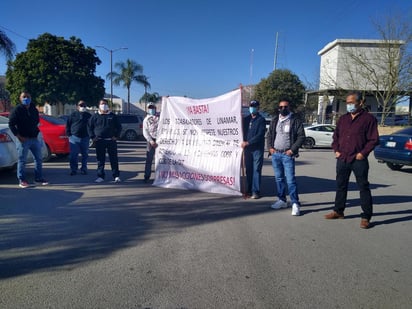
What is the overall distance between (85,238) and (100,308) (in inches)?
62.8

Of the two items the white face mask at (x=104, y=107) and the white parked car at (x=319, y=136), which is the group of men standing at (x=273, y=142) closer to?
the white face mask at (x=104, y=107)

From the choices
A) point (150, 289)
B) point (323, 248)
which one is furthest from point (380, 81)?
point (150, 289)

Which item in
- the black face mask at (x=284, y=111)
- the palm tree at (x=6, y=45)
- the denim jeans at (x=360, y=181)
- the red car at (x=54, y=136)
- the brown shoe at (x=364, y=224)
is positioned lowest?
the brown shoe at (x=364, y=224)

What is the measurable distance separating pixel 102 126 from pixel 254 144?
3602 millimetres

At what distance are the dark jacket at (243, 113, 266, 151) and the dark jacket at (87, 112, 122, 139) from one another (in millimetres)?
3215

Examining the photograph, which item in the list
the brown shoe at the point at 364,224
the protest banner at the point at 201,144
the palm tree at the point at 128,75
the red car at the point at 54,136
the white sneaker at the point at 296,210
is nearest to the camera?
the brown shoe at the point at 364,224

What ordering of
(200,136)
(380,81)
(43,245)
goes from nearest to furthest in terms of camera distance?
(43,245) < (200,136) < (380,81)

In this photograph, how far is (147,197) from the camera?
20.3ft

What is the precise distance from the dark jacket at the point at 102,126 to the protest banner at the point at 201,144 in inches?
44.1

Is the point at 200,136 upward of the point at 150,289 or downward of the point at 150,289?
→ upward

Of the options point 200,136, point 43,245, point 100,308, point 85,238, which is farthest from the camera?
point 200,136

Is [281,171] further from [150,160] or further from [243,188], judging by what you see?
[150,160]

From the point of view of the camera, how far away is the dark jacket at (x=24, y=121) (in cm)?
642

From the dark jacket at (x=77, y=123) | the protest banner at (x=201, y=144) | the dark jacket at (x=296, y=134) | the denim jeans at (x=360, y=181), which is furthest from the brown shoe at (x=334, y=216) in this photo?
the dark jacket at (x=77, y=123)
